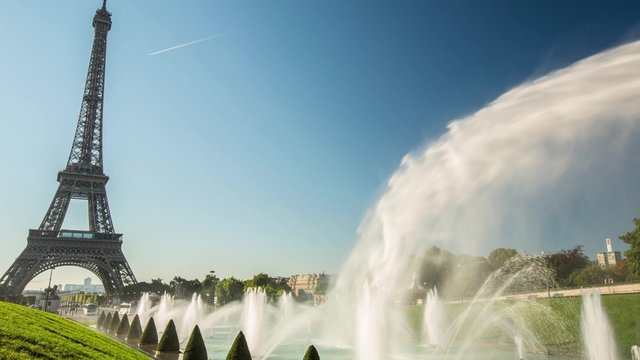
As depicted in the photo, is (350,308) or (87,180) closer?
(350,308)

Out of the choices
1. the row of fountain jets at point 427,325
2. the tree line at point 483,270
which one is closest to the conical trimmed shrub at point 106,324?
the row of fountain jets at point 427,325

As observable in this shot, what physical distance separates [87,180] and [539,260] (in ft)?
253

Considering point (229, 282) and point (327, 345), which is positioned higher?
point (229, 282)

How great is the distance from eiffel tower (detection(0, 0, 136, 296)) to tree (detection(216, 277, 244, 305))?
22.1 metres

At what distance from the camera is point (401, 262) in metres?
36.6

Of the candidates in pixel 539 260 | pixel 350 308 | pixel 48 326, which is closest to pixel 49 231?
pixel 350 308

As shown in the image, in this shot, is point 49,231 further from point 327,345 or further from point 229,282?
point 327,345

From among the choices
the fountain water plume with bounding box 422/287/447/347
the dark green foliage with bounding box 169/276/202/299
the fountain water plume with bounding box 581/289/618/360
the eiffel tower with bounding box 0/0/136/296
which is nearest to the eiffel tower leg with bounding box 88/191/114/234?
the eiffel tower with bounding box 0/0/136/296

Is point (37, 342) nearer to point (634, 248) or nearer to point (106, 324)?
point (106, 324)

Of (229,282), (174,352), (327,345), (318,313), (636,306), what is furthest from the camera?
(229,282)

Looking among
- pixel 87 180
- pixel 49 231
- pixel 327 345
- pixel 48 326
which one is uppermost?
pixel 87 180

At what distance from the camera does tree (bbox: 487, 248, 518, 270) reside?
78812 millimetres

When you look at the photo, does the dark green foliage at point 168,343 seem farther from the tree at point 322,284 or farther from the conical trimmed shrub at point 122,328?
the tree at point 322,284

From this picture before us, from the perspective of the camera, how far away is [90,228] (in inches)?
3100
